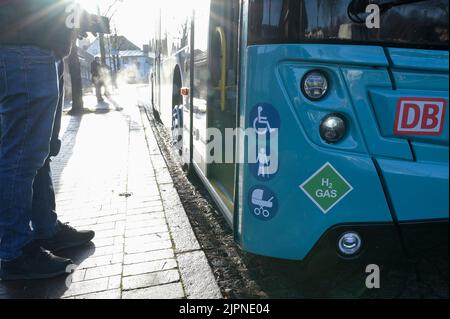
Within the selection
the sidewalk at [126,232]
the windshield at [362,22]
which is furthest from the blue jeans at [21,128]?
the windshield at [362,22]

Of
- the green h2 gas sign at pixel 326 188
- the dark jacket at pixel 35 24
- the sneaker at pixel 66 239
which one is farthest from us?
the sneaker at pixel 66 239

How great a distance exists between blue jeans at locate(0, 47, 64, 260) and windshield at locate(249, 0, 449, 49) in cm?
145

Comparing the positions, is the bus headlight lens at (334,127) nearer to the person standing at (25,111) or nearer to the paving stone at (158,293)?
the paving stone at (158,293)

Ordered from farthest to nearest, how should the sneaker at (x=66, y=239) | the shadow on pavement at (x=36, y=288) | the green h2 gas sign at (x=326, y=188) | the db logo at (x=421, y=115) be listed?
the sneaker at (x=66, y=239) < the shadow on pavement at (x=36, y=288) < the green h2 gas sign at (x=326, y=188) < the db logo at (x=421, y=115)

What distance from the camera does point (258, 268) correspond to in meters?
2.55

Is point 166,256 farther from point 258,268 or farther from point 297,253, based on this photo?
point 297,253

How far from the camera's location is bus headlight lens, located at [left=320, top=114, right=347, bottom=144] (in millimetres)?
1883

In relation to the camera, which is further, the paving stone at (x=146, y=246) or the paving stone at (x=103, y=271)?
the paving stone at (x=146, y=246)

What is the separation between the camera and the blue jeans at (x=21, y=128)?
221 centimetres

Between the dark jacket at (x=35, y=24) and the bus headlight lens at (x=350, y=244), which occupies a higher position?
the dark jacket at (x=35, y=24)

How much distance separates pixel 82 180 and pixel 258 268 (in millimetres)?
3137

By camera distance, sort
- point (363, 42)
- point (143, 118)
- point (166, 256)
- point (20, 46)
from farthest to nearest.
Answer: point (143, 118), point (166, 256), point (20, 46), point (363, 42)

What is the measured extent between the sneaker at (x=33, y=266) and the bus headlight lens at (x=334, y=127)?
1.90 metres
